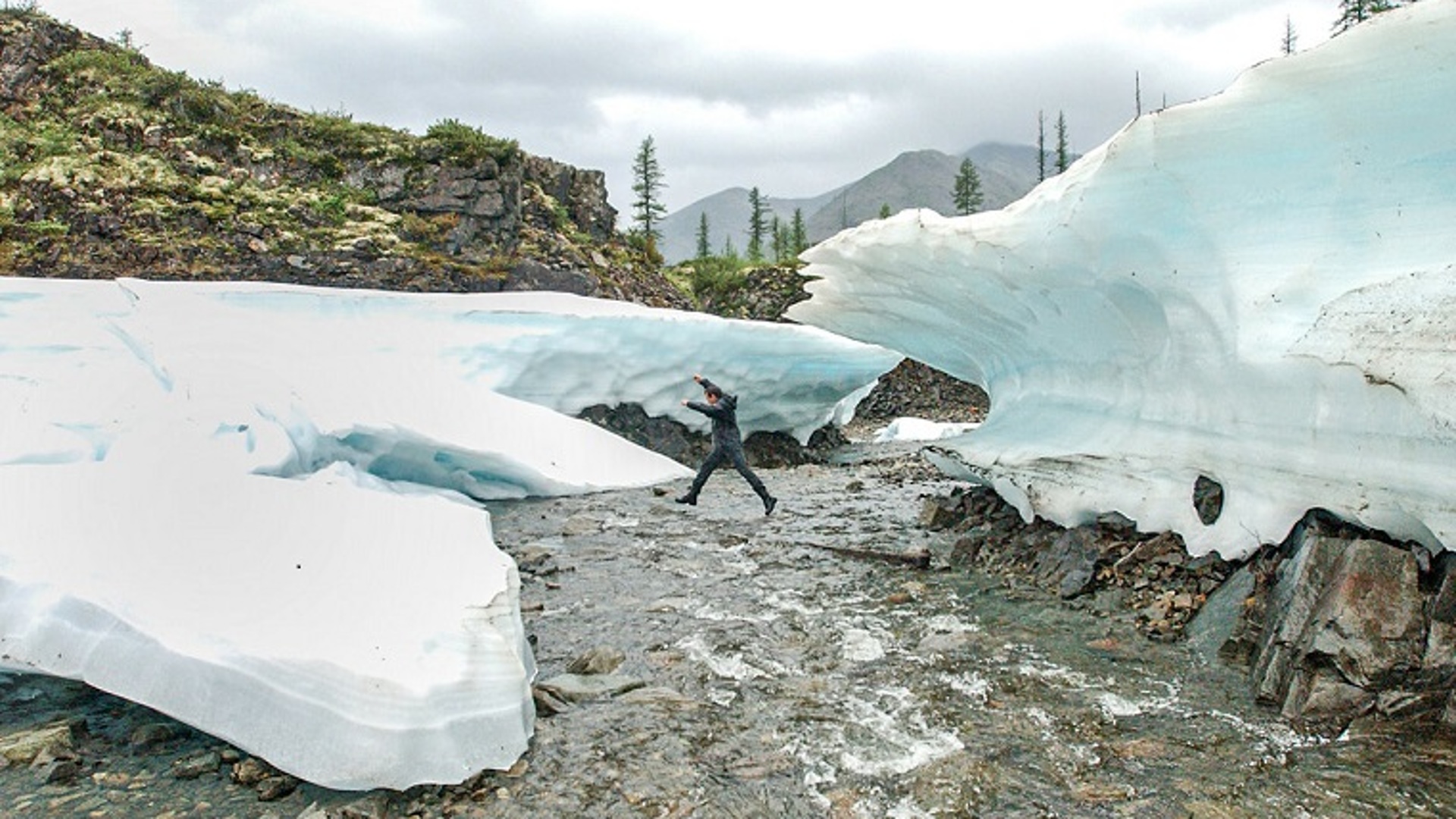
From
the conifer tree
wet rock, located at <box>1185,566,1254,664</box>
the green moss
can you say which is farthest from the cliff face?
the conifer tree

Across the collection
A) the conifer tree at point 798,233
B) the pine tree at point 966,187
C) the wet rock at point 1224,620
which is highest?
the pine tree at point 966,187

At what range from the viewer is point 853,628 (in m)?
5.44

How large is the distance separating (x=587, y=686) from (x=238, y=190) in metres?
17.9

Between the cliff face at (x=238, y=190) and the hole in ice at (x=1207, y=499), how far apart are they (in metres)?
15.8

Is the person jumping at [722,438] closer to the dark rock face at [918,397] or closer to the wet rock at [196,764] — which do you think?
the wet rock at [196,764]

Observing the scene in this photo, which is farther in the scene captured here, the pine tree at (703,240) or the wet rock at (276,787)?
the pine tree at (703,240)

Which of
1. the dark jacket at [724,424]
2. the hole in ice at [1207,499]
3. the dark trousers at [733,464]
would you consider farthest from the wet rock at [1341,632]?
the dark jacket at [724,424]

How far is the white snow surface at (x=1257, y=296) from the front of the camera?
156 inches

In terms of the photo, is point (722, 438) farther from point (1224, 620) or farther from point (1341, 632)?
point (1341, 632)

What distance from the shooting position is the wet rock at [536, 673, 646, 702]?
435 cm

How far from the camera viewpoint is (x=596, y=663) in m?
4.78

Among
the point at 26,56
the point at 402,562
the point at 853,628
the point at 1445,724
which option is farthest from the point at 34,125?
the point at 1445,724

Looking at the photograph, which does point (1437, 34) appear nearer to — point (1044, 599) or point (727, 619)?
point (1044, 599)

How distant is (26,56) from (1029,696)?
23.7m
